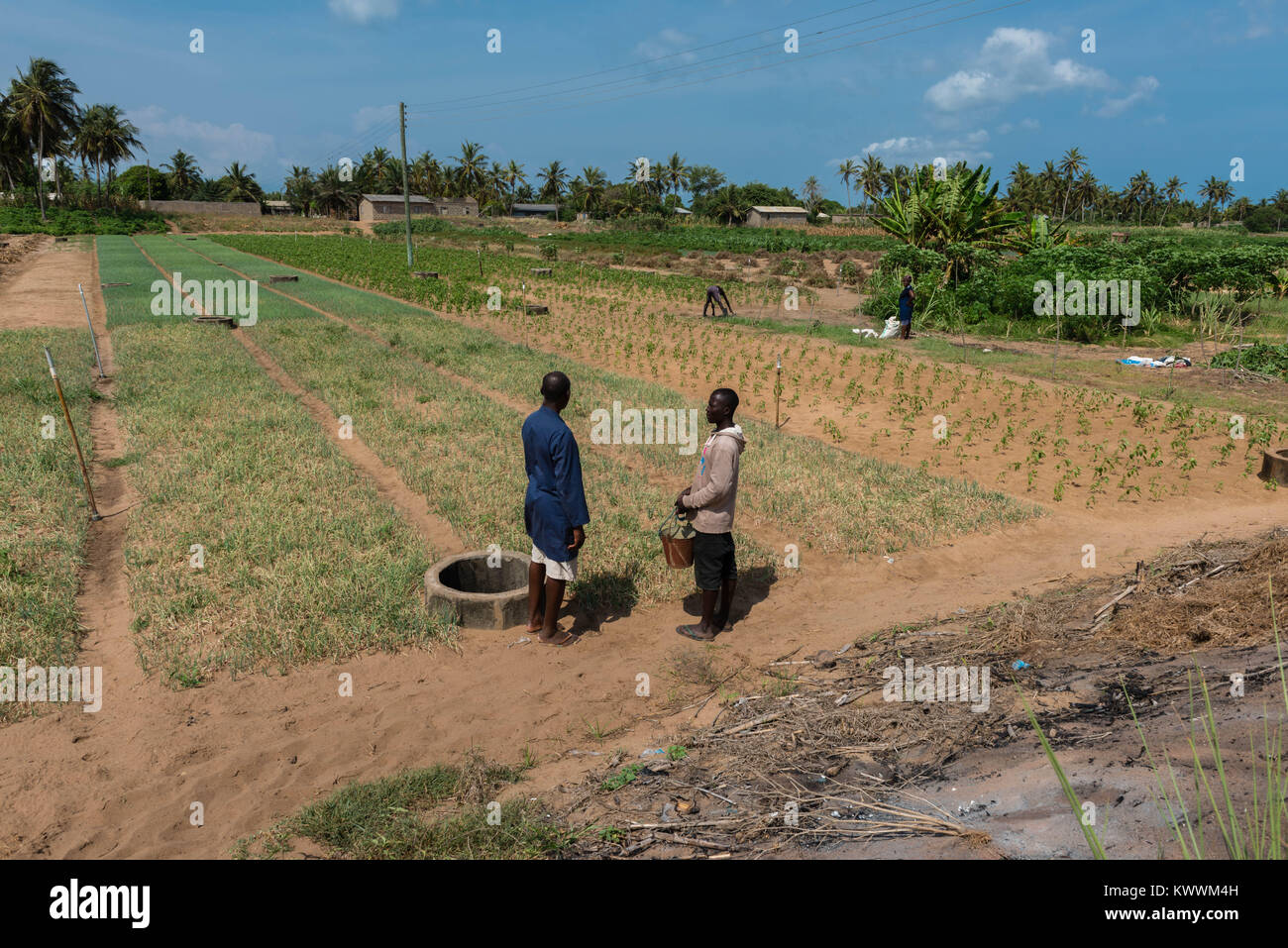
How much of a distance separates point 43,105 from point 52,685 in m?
83.7

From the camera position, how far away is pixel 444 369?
15.5 metres

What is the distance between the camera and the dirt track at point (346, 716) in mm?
3981

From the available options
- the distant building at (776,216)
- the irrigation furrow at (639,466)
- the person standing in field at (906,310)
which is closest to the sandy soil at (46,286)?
the irrigation furrow at (639,466)

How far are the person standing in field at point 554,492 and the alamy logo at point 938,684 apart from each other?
88.2 inches

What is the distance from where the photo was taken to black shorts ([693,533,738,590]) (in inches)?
224

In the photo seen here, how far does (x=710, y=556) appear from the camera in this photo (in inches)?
225

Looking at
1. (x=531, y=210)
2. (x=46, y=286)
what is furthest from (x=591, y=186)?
(x=46, y=286)

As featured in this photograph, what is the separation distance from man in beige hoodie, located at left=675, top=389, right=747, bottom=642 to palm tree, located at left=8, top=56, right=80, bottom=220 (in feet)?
269

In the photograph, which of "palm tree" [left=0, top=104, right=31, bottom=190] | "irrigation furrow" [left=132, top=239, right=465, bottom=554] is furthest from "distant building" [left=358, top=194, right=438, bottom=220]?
"irrigation furrow" [left=132, top=239, right=465, bottom=554]

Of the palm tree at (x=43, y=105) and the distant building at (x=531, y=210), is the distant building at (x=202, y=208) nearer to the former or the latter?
the palm tree at (x=43, y=105)

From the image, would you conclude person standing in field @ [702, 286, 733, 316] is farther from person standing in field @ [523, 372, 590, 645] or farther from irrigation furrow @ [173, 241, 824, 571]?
person standing in field @ [523, 372, 590, 645]

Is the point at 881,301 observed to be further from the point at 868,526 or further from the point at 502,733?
the point at 502,733
